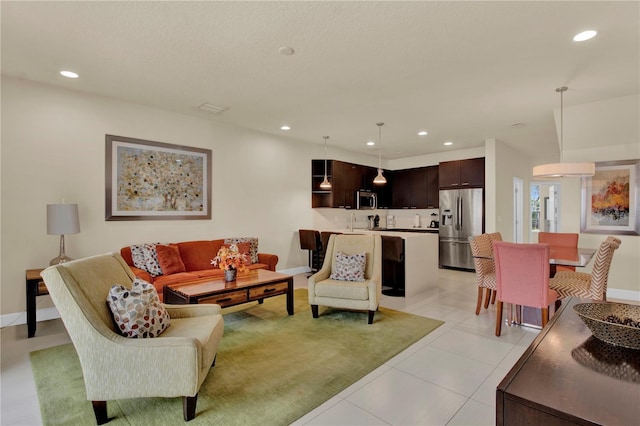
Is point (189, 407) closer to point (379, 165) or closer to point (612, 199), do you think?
point (612, 199)

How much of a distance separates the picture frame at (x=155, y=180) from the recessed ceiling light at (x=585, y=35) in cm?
469

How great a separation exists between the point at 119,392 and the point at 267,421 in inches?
35.2

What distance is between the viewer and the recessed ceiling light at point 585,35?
103 inches

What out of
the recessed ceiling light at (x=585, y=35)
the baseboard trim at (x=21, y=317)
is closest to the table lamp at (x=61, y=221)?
the baseboard trim at (x=21, y=317)

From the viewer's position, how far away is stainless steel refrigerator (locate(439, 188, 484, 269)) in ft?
22.2

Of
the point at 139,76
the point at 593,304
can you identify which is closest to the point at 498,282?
the point at 593,304

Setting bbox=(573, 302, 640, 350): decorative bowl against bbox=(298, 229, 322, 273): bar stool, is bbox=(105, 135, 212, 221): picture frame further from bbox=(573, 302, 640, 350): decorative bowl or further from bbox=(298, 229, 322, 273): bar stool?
bbox=(573, 302, 640, 350): decorative bowl

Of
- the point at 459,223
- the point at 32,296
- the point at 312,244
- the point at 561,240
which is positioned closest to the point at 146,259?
the point at 32,296

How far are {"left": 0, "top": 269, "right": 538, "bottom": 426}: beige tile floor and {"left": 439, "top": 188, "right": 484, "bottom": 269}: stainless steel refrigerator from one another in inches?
129

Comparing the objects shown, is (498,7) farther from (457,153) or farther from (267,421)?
(457,153)

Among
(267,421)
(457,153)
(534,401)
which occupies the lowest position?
(267,421)

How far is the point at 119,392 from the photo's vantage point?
191 cm

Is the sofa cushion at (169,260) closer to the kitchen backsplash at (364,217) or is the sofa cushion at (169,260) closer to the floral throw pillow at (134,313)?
the floral throw pillow at (134,313)

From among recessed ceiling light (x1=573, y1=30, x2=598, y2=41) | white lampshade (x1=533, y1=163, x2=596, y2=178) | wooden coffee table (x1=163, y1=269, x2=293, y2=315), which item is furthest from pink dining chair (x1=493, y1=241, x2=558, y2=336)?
wooden coffee table (x1=163, y1=269, x2=293, y2=315)
